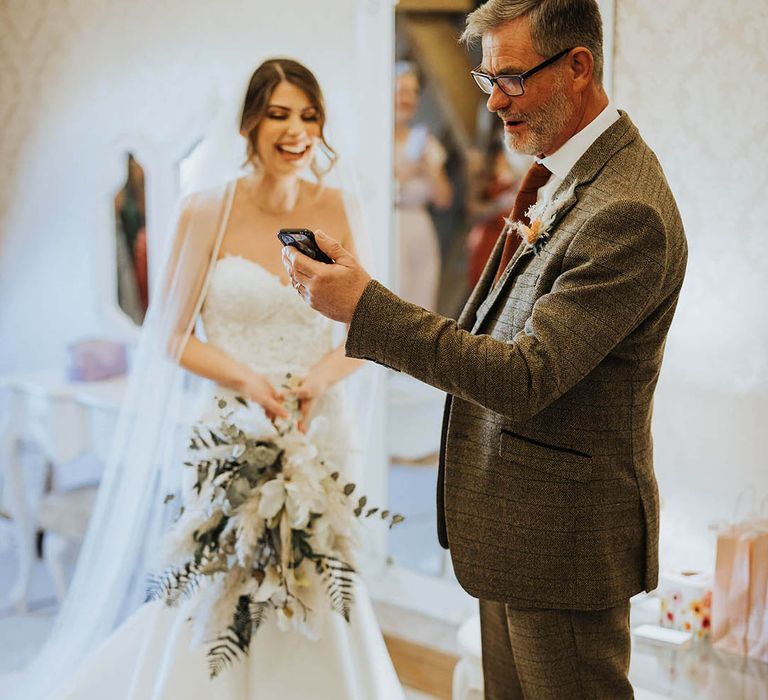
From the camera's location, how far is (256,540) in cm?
217

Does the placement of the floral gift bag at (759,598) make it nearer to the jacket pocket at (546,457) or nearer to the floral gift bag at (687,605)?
the floral gift bag at (687,605)

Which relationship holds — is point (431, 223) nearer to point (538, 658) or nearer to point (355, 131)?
point (355, 131)

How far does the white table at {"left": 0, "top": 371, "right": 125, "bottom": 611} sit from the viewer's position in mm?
3871

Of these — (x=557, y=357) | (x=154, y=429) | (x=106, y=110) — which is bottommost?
(x=154, y=429)

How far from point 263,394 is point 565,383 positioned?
1290mm

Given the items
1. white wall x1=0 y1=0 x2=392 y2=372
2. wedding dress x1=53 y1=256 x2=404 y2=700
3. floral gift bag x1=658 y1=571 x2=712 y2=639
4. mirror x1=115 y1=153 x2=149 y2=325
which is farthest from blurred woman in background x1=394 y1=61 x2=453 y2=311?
floral gift bag x1=658 y1=571 x2=712 y2=639

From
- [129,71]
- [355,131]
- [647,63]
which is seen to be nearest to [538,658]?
[647,63]

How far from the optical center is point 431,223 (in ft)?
13.0

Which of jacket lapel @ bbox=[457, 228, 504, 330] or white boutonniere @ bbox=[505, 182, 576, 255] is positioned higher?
white boutonniere @ bbox=[505, 182, 576, 255]

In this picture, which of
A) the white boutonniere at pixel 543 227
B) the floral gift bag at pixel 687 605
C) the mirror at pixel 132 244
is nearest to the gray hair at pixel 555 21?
the white boutonniere at pixel 543 227

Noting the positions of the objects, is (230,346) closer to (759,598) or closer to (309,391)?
(309,391)

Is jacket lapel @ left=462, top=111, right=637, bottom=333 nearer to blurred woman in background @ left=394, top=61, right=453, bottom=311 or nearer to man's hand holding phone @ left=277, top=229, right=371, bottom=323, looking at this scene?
man's hand holding phone @ left=277, top=229, right=371, bottom=323

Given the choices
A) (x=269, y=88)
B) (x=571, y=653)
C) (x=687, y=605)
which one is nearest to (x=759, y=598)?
(x=687, y=605)

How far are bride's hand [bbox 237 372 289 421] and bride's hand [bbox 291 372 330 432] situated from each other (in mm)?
63
